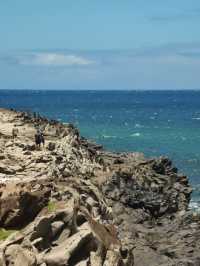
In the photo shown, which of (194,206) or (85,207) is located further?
(194,206)

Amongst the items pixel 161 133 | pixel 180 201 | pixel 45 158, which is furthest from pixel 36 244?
pixel 161 133

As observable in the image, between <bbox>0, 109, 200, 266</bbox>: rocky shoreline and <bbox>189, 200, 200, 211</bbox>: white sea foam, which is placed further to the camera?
<bbox>189, 200, 200, 211</bbox>: white sea foam

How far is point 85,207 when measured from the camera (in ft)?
96.4

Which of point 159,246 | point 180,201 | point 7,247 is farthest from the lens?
point 180,201

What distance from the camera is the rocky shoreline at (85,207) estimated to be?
81.0 feet

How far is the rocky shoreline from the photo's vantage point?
2470 centimetres

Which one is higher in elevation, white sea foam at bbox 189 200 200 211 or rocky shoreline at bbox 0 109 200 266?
rocky shoreline at bbox 0 109 200 266

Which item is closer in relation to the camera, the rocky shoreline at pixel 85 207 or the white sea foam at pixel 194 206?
the rocky shoreline at pixel 85 207

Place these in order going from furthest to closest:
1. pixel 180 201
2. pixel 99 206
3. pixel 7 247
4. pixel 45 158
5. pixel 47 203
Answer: pixel 180 201
pixel 45 158
pixel 99 206
pixel 47 203
pixel 7 247

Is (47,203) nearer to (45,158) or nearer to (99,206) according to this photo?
(99,206)

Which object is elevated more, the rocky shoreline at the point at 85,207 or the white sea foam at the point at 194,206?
the rocky shoreline at the point at 85,207

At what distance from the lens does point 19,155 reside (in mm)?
38125

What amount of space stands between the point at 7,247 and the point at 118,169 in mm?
23947

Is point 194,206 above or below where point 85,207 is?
below
